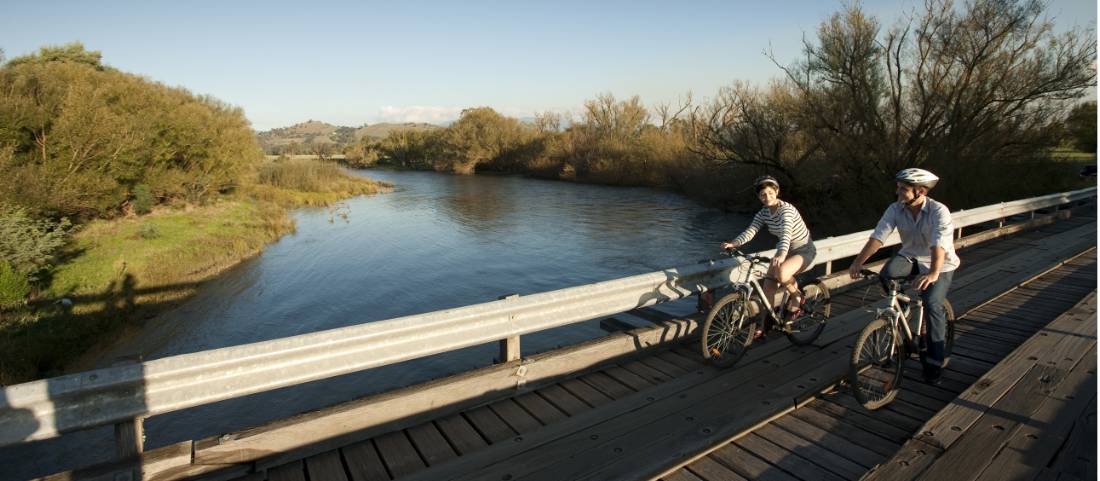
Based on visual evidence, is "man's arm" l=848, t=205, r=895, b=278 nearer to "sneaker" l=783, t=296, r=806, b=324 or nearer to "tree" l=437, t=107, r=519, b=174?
"sneaker" l=783, t=296, r=806, b=324

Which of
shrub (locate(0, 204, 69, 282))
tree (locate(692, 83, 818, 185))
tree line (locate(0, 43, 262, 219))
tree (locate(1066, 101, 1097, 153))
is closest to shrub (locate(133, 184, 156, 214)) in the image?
tree line (locate(0, 43, 262, 219))

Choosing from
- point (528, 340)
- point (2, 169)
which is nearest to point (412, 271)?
point (528, 340)

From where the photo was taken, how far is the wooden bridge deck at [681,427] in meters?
3.26

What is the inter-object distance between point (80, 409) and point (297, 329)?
1002 cm

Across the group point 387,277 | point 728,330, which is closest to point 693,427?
point 728,330

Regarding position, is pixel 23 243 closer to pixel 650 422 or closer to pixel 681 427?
pixel 650 422

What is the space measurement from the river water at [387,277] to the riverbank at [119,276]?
29.1 inches

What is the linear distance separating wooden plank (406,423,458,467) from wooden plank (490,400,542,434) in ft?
1.48

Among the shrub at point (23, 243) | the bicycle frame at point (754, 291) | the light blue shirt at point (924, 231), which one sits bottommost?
the shrub at point (23, 243)

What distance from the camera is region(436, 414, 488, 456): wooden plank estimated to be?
355cm

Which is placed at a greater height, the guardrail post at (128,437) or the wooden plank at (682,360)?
the guardrail post at (128,437)

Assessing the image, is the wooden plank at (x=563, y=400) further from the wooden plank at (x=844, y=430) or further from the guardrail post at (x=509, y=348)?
the wooden plank at (x=844, y=430)

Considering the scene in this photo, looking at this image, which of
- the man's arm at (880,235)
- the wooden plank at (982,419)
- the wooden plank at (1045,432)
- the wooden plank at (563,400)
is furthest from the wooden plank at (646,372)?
the wooden plank at (1045,432)

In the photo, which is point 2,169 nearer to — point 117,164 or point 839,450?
point 117,164
